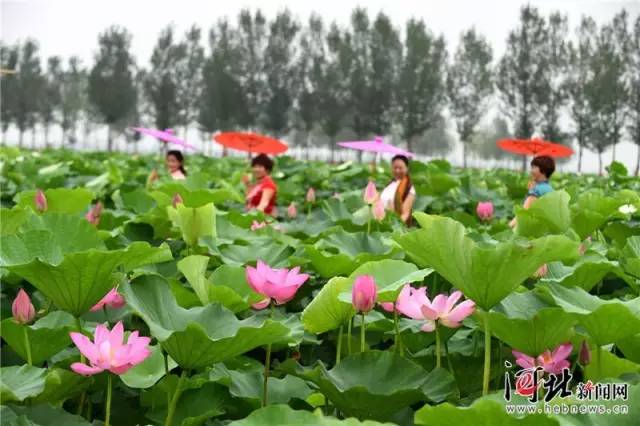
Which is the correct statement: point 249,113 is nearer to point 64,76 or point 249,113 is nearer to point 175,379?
point 64,76

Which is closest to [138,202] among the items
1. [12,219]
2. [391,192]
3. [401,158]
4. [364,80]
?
[12,219]

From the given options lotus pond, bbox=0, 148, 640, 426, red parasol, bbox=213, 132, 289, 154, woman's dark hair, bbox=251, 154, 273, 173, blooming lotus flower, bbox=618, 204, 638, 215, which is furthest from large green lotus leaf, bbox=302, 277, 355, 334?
red parasol, bbox=213, 132, 289, 154

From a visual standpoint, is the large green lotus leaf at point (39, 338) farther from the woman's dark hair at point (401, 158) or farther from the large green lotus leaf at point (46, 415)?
the woman's dark hair at point (401, 158)

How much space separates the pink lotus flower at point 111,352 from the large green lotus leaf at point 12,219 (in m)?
0.84

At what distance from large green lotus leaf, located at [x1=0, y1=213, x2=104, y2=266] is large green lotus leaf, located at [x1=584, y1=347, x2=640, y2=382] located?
2.74 feet

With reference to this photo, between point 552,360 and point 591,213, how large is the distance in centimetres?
110

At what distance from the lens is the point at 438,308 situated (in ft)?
3.54

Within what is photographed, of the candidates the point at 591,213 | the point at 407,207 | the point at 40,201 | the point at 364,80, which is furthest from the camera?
the point at 364,80

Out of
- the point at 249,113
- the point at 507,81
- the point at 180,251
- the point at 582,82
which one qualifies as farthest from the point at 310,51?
the point at 180,251

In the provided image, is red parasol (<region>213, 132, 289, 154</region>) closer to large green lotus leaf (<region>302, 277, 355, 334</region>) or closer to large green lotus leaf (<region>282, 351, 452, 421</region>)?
large green lotus leaf (<region>302, 277, 355, 334</region>)

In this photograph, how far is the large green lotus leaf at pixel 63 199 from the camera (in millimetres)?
2309

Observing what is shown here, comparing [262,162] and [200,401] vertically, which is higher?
[262,162]

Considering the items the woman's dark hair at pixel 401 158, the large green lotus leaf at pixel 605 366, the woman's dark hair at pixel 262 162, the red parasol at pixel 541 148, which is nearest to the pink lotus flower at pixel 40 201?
the large green lotus leaf at pixel 605 366

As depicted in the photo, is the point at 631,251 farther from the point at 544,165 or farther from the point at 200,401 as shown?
the point at 544,165
